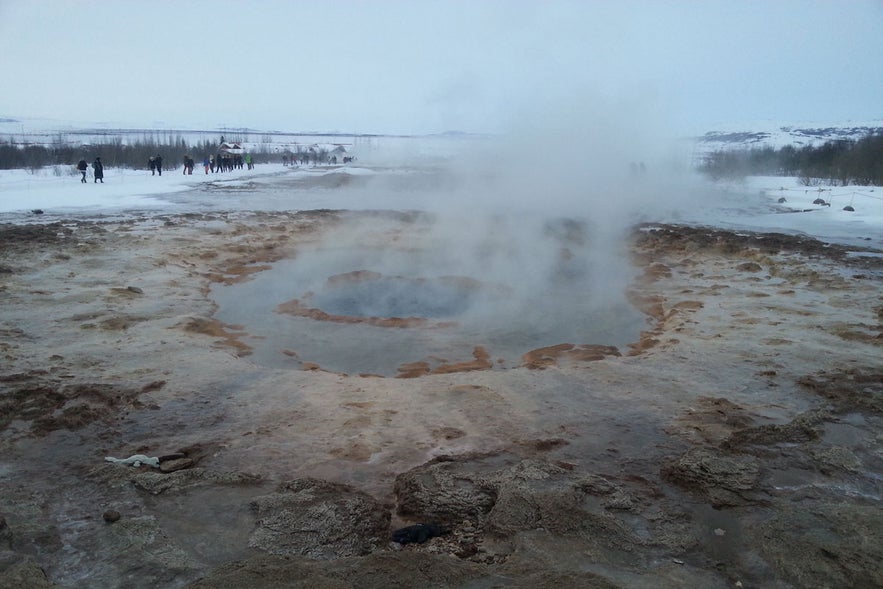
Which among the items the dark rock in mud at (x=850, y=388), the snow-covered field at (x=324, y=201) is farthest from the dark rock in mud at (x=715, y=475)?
the snow-covered field at (x=324, y=201)

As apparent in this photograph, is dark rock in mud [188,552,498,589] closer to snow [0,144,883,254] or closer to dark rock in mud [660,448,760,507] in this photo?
dark rock in mud [660,448,760,507]

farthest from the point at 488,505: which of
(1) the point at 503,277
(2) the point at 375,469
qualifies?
(1) the point at 503,277

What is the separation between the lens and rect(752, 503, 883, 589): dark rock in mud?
2.53 m

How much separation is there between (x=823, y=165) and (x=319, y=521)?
41664mm

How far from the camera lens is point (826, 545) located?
108 inches

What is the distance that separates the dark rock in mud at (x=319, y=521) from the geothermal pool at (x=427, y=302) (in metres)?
2.23

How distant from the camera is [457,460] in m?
3.56

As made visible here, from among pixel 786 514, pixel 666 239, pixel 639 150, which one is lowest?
pixel 786 514

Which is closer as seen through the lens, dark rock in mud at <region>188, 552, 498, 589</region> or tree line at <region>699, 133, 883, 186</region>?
dark rock in mud at <region>188, 552, 498, 589</region>

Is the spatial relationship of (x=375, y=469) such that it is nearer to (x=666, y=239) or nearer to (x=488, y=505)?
(x=488, y=505)

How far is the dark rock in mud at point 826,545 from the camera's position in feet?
8.29

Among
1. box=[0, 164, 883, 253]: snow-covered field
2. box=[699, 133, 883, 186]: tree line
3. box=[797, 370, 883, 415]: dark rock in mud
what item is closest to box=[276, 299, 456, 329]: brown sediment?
box=[797, 370, 883, 415]: dark rock in mud

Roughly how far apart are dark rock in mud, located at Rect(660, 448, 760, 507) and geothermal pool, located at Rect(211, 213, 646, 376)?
2150 millimetres

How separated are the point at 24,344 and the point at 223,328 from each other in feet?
5.78
